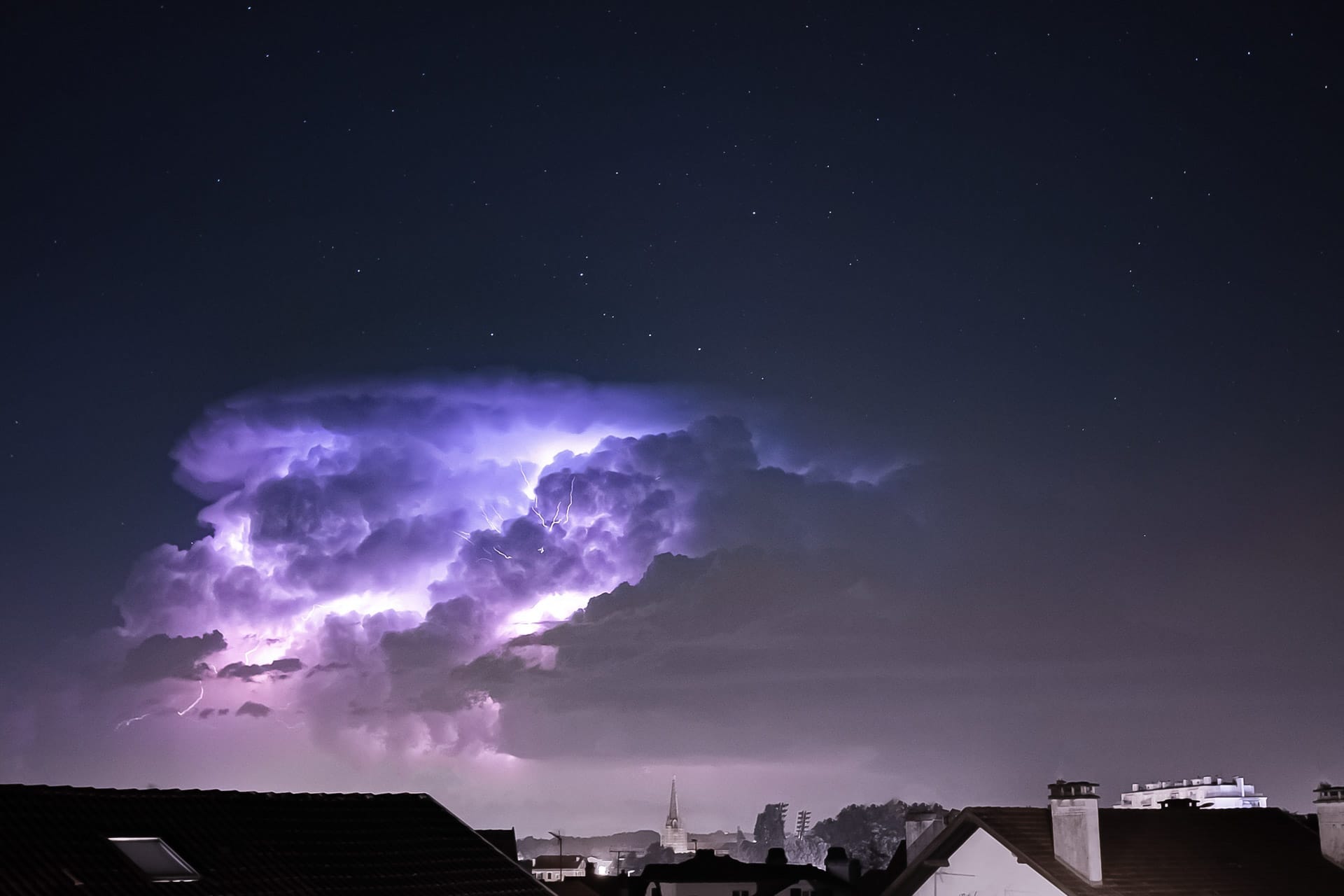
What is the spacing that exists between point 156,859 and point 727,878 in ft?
231

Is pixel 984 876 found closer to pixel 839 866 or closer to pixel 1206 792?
pixel 839 866

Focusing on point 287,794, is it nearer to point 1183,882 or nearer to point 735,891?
point 1183,882

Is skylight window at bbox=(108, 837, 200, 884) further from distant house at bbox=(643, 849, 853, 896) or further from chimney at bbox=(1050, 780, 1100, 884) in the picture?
distant house at bbox=(643, 849, 853, 896)

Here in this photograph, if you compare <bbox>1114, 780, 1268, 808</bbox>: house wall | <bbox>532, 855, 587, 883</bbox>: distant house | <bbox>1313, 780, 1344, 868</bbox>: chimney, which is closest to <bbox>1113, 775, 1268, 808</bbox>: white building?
<bbox>1114, 780, 1268, 808</bbox>: house wall

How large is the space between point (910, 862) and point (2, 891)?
22.6 meters

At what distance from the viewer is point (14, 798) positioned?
2138 cm

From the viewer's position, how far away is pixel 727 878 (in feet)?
286

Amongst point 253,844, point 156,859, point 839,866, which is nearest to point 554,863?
point 839,866

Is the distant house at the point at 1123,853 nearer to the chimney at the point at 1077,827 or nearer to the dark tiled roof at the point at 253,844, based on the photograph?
the chimney at the point at 1077,827

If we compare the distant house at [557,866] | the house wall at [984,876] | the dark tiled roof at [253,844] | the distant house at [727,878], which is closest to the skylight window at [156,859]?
the dark tiled roof at [253,844]

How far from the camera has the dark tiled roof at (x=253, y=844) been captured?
20.2 m

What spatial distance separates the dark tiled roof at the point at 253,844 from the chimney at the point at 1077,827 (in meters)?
12.8

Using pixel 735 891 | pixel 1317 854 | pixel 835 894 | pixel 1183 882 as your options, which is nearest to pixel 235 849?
pixel 1183 882

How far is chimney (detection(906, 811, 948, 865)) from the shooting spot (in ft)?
117
